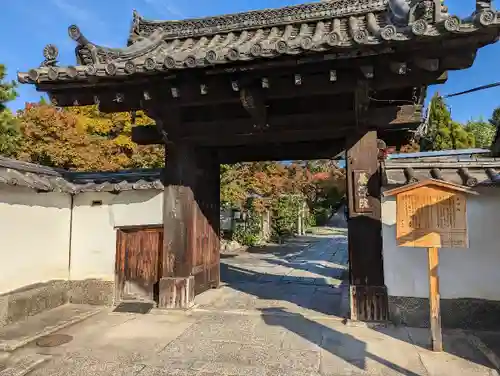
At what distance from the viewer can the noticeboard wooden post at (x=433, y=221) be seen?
4.33 metres

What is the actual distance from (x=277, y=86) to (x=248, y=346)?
12.3 ft

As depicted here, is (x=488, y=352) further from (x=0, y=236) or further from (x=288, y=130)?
(x=0, y=236)

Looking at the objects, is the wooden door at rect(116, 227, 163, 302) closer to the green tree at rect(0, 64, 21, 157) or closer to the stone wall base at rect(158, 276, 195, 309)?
the stone wall base at rect(158, 276, 195, 309)

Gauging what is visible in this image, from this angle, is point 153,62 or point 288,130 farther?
point 288,130

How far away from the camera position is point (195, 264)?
7.23 m

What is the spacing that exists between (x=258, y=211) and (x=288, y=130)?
14775 mm

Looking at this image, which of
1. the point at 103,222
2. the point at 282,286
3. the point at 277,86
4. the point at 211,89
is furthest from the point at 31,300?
the point at 277,86

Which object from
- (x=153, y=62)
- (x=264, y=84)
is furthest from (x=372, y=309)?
(x=153, y=62)

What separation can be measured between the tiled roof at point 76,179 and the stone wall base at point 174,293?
1.79 metres

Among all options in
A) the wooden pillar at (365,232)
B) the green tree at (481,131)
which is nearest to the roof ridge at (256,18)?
the wooden pillar at (365,232)

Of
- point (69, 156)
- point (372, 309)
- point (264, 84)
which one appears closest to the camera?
point (264, 84)

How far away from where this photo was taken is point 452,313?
212 inches

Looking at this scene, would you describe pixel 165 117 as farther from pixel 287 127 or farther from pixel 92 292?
pixel 92 292

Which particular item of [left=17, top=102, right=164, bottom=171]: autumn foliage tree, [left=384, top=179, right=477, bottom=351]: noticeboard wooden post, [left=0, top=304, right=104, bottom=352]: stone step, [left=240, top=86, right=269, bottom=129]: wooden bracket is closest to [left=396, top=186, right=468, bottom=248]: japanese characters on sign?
[left=384, top=179, right=477, bottom=351]: noticeboard wooden post
